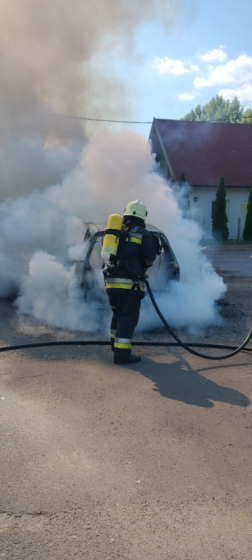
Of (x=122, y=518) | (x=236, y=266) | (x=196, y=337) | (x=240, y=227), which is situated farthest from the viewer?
(x=240, y=227)

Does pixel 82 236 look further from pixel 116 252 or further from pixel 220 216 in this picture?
pixel 220 216

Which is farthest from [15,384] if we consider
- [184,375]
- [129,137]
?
[129,137]

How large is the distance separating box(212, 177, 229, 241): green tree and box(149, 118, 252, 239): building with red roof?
0.61 meters

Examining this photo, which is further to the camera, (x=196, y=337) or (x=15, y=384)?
(x=196, y=337)

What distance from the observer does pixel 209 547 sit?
228 cm

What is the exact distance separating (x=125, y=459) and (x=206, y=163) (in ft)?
80.3

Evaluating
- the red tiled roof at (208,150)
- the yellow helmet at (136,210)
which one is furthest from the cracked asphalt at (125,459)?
the red tiled roof at (208,150)

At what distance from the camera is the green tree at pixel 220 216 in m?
24.2

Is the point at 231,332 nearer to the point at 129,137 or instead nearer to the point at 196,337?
the point at 196,337

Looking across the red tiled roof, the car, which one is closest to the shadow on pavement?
the car

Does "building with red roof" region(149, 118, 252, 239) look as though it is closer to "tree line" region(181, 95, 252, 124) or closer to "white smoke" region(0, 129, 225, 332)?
"white smoke" region(0, 129, 225, 332)

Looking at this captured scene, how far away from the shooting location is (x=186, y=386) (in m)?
4.33

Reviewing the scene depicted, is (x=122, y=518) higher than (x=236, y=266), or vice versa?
(x=236, y=266)

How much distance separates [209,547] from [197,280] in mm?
4859
